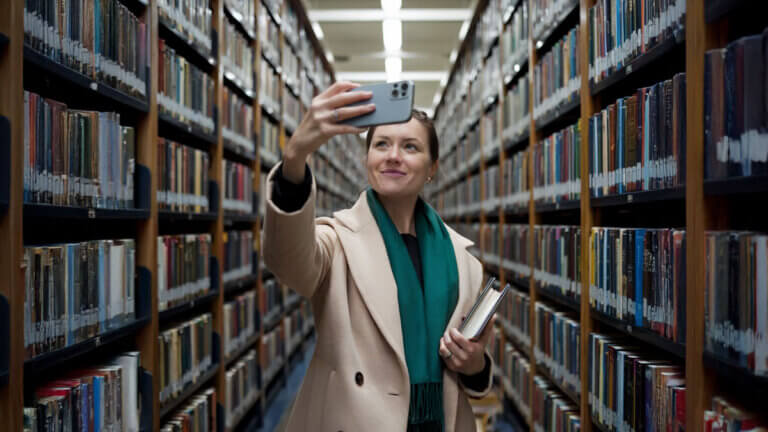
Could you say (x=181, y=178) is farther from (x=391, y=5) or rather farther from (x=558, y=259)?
(x=391, y=5)

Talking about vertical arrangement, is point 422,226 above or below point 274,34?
below

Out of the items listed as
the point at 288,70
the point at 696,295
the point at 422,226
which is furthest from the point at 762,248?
the point at 288,70

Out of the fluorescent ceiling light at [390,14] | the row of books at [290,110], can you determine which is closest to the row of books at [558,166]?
the row of books at [290,110]

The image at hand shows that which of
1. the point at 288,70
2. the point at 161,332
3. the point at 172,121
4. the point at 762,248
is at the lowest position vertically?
the point at 161,332

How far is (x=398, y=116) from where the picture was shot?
1098 millimetres

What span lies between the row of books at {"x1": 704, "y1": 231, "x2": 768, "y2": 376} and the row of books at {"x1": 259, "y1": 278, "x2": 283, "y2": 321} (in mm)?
3319

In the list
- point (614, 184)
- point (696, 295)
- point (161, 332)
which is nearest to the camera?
point (696, 295)

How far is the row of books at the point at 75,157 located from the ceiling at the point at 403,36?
4.09m

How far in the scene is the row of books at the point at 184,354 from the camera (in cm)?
251

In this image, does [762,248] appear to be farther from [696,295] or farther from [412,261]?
[412,261]

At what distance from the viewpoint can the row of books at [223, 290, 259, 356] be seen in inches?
136

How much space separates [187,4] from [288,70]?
2.65 meters

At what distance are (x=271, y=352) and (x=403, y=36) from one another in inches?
188

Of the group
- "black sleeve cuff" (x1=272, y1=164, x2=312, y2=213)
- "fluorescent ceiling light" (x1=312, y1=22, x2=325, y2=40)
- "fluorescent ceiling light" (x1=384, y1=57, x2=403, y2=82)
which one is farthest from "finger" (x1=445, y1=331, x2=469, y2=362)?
"fluorescent ceiling light" (x1=384, y1=57, x2=403, y2=82)
